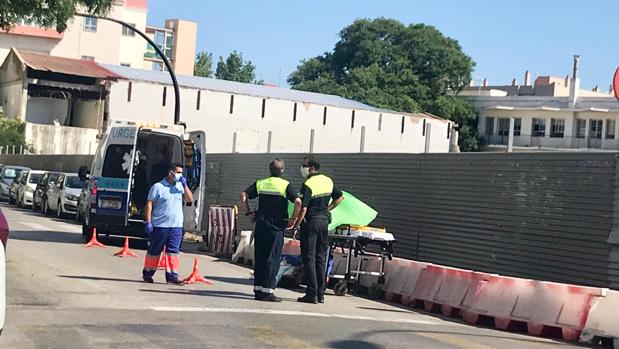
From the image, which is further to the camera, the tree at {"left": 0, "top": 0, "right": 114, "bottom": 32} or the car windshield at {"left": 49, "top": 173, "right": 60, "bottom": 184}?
the car windshield at {"left": 49, "top": 173, "right": 60, "bottom": 184}

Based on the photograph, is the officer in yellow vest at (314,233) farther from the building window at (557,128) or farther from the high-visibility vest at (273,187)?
the building window at (557,128)

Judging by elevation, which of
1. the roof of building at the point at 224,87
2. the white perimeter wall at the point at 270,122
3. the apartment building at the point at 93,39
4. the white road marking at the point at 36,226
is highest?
the apartment building at the point at 93,39

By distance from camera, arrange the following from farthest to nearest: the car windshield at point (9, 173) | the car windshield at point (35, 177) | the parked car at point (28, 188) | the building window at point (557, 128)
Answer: the building window at point (557, 128), the car windshield at point (9, 173), the car windshield at point (35, 177), the parked car at point (28, 188)

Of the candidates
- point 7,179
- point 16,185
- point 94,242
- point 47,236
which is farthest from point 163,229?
point 7,179

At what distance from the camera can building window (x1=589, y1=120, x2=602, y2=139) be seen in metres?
70.1

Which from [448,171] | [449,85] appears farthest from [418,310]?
[449,85]

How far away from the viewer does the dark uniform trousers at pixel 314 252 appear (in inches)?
512

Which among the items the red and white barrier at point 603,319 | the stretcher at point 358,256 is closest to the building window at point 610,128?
the stretcher at point 358,256

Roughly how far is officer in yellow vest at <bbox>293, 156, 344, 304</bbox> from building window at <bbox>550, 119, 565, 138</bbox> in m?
61.8

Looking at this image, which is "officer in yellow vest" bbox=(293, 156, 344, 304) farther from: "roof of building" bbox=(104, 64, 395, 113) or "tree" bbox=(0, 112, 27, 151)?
"tree" bbox=(0, 112, 27, 151)

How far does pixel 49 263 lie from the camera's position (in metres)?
16.0

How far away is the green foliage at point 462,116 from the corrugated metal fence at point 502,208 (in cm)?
5887

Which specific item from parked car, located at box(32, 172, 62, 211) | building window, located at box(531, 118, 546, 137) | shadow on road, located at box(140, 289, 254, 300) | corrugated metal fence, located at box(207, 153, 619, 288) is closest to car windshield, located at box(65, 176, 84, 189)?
parked car, located at box(32, 172, 62, 211)

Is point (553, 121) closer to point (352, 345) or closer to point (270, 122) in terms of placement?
point (270, 122)
